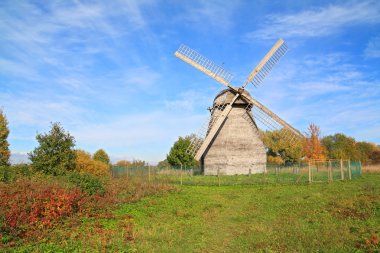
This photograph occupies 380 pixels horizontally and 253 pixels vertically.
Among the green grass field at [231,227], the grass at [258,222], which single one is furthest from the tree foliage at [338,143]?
the green grass field at [231,227]

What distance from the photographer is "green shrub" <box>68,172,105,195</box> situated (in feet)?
56.1

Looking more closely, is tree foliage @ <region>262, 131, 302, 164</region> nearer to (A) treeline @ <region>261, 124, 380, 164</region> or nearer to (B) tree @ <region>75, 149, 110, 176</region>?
(A) treeline @ <region>261, 124, 380, 164</region>

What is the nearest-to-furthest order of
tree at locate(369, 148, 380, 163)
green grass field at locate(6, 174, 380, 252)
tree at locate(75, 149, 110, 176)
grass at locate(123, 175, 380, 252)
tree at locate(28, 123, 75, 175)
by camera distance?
green grass field at locate(6, 174, 380, 252), grass at locate(123, 175, 380, 252), tree at locate(28, 123, 75, 175), tree at locate(75, 149, 110, 176), tree at locate(369, 148, 380, 163)

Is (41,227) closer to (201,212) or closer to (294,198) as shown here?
(201,212)

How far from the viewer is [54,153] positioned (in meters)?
24.4

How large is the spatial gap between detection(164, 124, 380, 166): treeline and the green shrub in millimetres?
22391

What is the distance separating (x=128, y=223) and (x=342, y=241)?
803 cm

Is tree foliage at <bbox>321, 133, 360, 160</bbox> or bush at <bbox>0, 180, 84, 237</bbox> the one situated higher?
tree foliage at <bbox>321, 133, 360, 160</bbox>

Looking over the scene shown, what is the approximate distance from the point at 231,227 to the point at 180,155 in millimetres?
50973

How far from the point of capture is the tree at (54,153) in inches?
940

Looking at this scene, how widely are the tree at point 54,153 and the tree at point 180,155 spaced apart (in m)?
39.4

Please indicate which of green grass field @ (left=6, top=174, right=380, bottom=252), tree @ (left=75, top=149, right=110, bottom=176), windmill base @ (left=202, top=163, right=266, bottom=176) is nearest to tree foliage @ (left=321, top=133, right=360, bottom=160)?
windmill base @ (left=202, top=163, right=266, bottom=176)

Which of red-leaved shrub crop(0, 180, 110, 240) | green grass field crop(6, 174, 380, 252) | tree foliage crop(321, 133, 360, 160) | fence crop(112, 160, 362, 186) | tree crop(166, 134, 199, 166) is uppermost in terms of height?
tree foliage crop(321, 133, 360, 160)

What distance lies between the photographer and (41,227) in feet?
37.9
